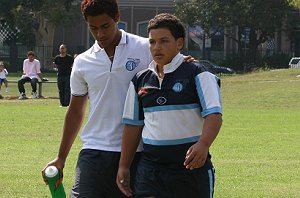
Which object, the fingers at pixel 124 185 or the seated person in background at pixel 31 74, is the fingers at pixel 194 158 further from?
the seated person in background at pixel 31 74

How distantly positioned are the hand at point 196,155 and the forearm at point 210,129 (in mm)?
33

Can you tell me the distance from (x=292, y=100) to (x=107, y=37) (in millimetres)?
25860

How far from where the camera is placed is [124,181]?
5891 millimetres

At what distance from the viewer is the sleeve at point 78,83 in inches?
247

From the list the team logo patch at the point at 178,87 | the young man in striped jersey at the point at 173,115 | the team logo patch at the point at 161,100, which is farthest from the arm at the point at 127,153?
the team logo patch at the point at 178,87

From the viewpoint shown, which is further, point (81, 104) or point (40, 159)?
point (40, 159)

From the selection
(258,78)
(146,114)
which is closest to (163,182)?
(146,114)

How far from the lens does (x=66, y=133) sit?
20.7 ft

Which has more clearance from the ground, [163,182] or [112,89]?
[112,89]

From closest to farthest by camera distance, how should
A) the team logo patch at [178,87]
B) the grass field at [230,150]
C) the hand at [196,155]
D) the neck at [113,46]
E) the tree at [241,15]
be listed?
1. the hand at [196,155]
2. the team logo patch at [178,87]
3. the neck at [113,46]
4. the grass field at [230,150]
5. the tree at [241,15]

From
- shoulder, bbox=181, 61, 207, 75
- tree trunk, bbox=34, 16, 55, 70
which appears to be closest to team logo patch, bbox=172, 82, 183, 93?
shoulder, bbox=181, 61, 207, 75

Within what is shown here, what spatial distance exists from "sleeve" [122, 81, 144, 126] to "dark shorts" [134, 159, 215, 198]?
0.35 meters

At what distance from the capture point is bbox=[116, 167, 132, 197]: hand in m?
5.88

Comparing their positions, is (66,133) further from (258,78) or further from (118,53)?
(258,78)
